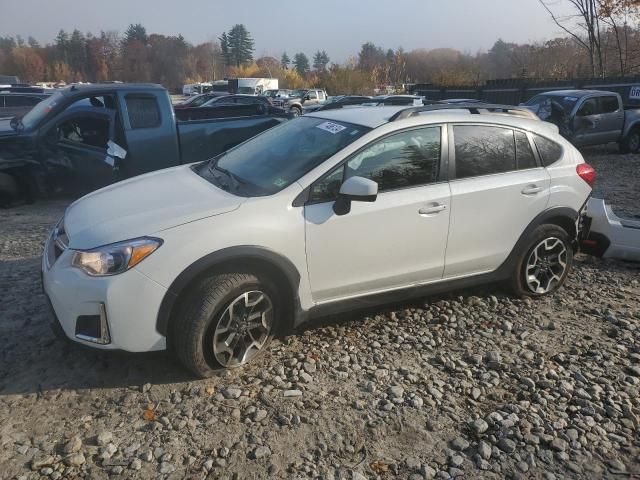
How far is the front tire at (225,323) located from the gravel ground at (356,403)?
0.43 ft

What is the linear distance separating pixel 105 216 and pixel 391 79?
77.4m

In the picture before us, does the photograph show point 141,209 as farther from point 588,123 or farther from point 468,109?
point 588,123

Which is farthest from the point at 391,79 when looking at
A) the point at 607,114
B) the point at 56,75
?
the point at 56,75

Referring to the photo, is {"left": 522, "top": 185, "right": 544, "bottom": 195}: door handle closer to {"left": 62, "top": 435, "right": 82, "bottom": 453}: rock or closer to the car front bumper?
the car front bumper

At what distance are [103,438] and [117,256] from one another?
3.19 feet

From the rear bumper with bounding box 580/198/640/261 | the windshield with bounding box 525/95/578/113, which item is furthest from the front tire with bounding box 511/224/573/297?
the windshield with bounding box 525/95/578/113

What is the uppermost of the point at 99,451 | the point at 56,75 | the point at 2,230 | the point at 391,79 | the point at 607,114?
the point at 56,75

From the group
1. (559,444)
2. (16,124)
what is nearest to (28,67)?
(16,124)

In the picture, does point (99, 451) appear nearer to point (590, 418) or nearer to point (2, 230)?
point (590, 418)

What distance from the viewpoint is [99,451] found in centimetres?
267

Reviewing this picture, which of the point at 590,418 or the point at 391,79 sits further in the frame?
the point at 391,79

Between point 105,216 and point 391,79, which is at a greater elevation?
point 391,79

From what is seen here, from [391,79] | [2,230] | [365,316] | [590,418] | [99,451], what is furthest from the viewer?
[391,79]

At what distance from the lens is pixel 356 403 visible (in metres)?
3.11
